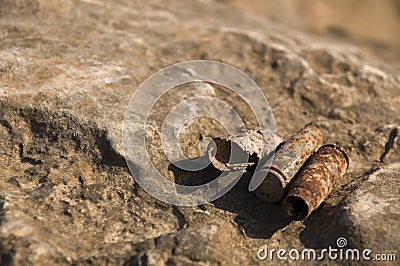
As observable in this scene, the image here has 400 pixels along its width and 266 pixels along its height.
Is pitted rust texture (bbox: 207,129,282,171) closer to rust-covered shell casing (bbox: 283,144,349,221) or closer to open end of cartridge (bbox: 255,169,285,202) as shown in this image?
open end of cartridge (bbox: 255,169,285,202)

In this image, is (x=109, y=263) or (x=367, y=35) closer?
(x=109, y=263)

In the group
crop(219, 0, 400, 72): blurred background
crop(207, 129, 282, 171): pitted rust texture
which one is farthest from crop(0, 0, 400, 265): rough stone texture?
crop(219, 0, 400, 72): blurred background

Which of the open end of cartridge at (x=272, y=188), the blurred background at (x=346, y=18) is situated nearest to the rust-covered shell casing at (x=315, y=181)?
the open end of cartridge at (x=272, y=188)

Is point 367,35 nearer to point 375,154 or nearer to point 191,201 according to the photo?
point 375,154

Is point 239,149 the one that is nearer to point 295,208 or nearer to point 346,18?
point 295,208

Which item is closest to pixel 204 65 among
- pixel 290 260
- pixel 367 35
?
pixel 290 260

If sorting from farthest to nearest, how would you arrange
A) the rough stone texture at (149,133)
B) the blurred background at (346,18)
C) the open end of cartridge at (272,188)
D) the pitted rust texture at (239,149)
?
the blurred background at (346,18) < the pitted rust texture at (239,149) < the open end of cartridge at (272,188) < the rough stone texture at (149,133)

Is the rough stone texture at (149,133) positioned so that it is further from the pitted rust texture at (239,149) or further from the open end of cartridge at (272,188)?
the pitted rust texture at (239,149)
